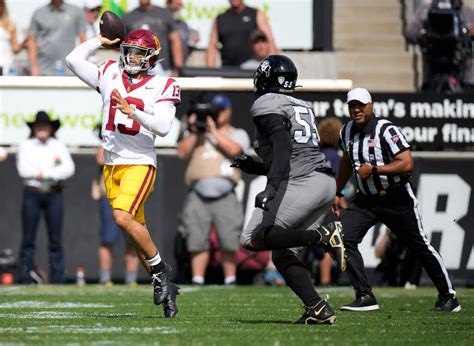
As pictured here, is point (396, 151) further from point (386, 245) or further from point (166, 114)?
point (386, 245)

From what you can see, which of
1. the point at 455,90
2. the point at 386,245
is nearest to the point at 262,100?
the point at 386,245

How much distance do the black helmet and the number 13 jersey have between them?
0.76 metres

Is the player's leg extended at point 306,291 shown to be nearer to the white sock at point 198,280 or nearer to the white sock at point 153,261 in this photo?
the white sock at point 153,261

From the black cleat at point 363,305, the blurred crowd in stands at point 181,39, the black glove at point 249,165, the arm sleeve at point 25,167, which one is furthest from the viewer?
the blurred crowd in stands at point 181,39

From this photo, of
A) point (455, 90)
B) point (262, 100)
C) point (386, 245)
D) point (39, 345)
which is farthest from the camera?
point (455, 90)

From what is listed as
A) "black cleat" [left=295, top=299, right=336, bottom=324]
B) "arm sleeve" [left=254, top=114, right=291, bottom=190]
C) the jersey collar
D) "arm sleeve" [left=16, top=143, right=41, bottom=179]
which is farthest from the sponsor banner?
"black cleat" [left=295, top=299, right=336, bottom=324]

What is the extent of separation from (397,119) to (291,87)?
22.1 ft

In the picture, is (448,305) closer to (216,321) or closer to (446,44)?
(216,321)

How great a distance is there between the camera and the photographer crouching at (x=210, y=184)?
45.2ft

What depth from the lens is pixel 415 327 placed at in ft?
25.9

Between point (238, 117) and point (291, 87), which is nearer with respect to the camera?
point (291, 87)

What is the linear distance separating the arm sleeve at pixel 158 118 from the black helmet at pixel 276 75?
2.28 ft

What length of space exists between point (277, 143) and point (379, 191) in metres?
2.47

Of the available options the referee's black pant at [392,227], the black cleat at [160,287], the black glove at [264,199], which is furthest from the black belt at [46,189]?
the black glove at [264,199]
